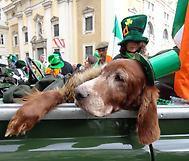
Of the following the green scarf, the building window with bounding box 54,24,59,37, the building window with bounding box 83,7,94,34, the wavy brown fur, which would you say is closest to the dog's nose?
the wavy brown fur

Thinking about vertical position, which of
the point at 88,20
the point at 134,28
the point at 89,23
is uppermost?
the point at 88,20

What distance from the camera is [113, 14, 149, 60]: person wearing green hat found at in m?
2.79

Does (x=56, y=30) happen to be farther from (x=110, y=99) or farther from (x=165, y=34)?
(x=110, y=99)

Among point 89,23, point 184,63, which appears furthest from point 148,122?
point 89,23

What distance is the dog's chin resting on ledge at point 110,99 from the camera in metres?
1.49

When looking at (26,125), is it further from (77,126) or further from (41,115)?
(77,126)

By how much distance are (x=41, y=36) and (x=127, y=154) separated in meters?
36.5

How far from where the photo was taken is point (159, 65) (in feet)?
5.45

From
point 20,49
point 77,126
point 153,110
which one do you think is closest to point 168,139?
point 153,110

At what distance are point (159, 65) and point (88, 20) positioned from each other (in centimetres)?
3035

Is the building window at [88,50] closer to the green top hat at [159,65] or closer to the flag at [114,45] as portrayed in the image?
the flag at [114,45]

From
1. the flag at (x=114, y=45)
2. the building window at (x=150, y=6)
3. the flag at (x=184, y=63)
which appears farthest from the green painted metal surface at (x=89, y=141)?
the building window at (x=150, y=6)

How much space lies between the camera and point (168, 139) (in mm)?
1698

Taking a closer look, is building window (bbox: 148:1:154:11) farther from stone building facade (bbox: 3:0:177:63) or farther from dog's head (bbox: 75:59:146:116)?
dog's head (bbox: 75:59:146:116)
